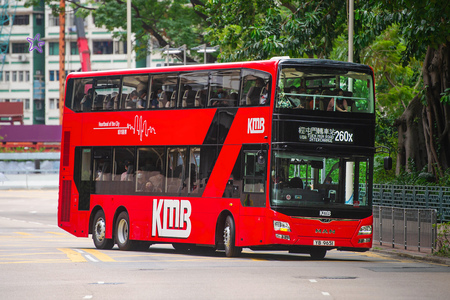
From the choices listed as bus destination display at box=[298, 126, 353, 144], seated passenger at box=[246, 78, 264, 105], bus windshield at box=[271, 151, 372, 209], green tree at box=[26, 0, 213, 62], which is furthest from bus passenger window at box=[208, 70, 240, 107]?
green tree at box=[26, 0, 213, 62]

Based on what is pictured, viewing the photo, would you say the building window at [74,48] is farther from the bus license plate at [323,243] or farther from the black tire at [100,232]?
the bus license plate at [323,243]

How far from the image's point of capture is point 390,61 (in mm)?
39094

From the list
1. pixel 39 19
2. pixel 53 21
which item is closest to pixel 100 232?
pixel 53 21

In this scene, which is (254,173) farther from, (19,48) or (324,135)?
(19,48)

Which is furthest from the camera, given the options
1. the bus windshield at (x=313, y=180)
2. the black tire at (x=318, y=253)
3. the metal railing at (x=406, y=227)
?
the metal railing at (x=406, y=227)

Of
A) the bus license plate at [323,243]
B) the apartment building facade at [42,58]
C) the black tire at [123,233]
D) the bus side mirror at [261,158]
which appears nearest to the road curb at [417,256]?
the bus license plate at [323,243]

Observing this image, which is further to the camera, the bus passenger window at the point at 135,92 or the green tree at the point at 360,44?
the green tree at the point at 360,44

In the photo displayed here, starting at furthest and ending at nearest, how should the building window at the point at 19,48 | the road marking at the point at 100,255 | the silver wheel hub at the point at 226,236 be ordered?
the building window at the point at 19,48
the silver wheel hub at the point at 226,236
the road marking at the point at 100,255

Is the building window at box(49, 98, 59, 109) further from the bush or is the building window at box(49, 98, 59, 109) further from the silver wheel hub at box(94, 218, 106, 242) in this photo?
the bush

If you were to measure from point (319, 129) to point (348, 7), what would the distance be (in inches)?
437

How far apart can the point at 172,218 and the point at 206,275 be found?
19.0 ft

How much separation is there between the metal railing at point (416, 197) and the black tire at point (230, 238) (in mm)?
7522

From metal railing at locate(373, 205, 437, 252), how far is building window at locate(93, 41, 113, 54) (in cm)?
7878

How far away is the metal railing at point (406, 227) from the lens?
21.8 m
